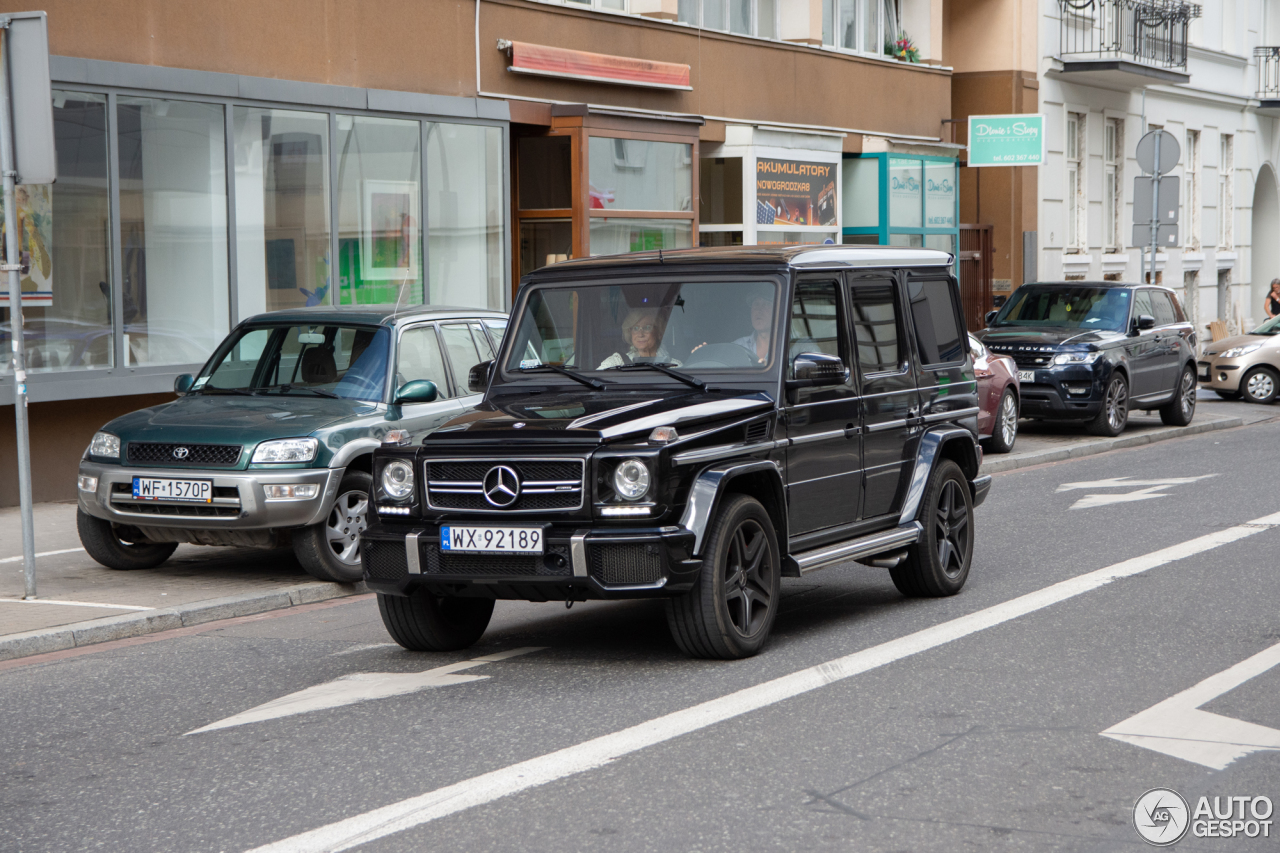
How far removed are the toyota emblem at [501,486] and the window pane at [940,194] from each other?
813 inches

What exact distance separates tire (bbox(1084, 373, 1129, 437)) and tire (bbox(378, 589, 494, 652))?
12.9 m

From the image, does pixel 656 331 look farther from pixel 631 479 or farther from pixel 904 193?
pixel 904 193

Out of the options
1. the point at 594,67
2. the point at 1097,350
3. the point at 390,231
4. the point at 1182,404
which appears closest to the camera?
the point at 390,231

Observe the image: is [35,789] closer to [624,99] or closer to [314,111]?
[314,111]

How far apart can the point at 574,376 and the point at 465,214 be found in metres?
11.1

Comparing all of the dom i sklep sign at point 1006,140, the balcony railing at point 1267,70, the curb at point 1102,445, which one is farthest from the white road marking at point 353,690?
the balcony railing at point 1267,70

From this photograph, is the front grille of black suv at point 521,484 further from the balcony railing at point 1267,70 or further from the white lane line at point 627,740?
the balcony railing at point 1267,70

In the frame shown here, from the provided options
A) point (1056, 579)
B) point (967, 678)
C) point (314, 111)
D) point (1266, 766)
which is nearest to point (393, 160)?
point (314, 111)

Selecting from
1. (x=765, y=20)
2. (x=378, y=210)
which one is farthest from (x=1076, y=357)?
(x=378, y=210)

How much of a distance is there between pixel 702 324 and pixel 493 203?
37.9 ft

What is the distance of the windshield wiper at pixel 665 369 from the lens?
771 cm

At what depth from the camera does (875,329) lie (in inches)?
→ 343

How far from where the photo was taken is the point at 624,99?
20.7 meters

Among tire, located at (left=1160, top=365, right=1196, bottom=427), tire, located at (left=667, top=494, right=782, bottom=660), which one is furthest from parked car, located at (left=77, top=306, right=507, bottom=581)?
tire, located at (left=1160, top=365, right=1196, bottom=427)
